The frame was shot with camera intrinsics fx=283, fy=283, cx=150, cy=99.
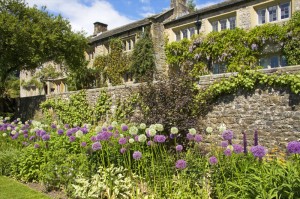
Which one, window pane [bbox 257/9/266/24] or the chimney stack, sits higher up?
the chimney stack

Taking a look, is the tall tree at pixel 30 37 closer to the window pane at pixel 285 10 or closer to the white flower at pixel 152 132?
the window pane at pixel 285 10

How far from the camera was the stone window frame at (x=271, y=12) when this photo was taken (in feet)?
49.9

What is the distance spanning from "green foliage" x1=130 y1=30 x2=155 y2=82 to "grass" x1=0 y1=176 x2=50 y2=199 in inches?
573

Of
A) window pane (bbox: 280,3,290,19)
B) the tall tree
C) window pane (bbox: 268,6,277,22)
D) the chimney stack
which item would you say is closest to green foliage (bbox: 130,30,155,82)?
the tall tree

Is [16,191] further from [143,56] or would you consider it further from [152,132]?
[143,56]

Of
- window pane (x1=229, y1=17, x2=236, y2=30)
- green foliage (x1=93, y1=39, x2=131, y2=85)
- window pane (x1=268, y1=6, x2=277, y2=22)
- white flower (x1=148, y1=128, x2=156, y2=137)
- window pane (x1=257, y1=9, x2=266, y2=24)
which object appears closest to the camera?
white flower (x1=148, y1=128, x2=156, y2=137)

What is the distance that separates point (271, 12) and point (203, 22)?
4238 mm

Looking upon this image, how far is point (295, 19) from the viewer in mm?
14203

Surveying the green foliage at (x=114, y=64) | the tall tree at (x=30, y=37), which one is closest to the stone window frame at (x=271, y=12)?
the green foliage at (x=114, y=64)

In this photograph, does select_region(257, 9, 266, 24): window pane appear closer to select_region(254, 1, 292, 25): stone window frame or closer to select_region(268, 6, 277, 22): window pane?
select_region(254, 1, 292, 25): stone window frame

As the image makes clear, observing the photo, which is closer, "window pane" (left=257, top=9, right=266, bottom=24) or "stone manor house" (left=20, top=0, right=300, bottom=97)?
"stone manor house" (left=20, top=0, right=300, bottom=97)

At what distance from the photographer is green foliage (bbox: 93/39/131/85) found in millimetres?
22688

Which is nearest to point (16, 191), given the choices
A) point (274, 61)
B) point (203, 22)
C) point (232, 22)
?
point (274, 61)

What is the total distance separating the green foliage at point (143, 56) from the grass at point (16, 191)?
47.8ft
